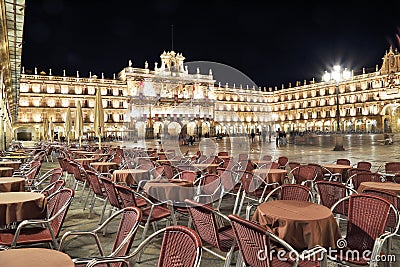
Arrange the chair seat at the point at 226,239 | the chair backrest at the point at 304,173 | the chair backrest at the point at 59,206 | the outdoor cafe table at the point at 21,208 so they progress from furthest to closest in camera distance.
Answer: the chair backrest at the point at 304,173 → the outdoor cafe table at the point at 21,208 → the chair backrest at the point at 59,206 → the chair seat at the point at 226,239

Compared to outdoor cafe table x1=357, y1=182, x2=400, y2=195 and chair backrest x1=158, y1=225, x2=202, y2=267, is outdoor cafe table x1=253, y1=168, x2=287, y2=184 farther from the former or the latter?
chair backrest x1=158, y1=225, x2=202, y2=267

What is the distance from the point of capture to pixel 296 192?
145 inches

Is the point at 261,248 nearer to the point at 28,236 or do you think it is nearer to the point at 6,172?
the point at 28,236

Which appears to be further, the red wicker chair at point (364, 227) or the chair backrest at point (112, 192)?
the chair backrest at point (112, 192)

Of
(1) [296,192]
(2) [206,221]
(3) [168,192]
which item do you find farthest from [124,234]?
(1) [296,192]

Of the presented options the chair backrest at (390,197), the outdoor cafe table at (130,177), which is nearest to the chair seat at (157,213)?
the outdoor cafe table at (130,177)

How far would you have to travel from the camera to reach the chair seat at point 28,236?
9.87 feet

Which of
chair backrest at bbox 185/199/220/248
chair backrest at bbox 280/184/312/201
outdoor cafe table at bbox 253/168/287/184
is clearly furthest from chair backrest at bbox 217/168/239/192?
chair backrest at bbox 185/199/220/248

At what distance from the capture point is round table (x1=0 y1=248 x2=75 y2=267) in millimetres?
1894

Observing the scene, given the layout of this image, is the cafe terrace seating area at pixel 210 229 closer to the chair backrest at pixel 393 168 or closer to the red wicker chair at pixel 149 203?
the red wicker chair at pixel 149 203

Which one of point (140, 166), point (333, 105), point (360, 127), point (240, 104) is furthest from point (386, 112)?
point (140, 166)

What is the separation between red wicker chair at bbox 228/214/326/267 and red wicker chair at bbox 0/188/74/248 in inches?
67.4

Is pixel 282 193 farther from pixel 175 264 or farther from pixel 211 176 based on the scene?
pixel 175 264

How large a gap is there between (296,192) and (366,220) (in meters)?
0.83
